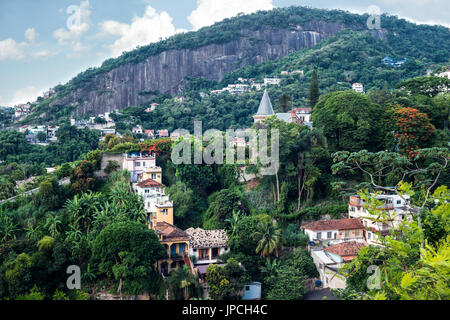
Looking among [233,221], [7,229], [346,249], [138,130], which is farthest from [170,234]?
[138,130]

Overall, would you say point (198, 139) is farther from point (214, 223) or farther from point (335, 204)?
point (335, 204)

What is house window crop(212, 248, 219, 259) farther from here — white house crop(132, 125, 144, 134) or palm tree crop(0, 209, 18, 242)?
white house crop(132, 125, 144, 134)

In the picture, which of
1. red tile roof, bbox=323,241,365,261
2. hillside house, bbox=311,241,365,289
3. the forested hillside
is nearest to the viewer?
hillside house, bbox=311,241,365,289

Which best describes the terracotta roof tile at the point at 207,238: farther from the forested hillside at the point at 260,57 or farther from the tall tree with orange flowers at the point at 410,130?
the forested hillside at the point at 260,57

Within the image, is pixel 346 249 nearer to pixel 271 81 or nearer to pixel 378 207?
pixel 378 207

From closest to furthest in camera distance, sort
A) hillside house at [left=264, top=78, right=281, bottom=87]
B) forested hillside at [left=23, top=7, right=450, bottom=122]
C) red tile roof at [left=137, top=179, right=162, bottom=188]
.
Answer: red tile roof at [left=137, top=179, right=162, bottom=188], forested hillside at [left=23, top=7, right=450, bottom=122], hillside house at [left=264, top=78, right=281, bottom=87]

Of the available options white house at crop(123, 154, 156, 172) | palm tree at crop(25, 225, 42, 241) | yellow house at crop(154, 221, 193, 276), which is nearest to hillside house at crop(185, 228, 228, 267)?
yellow house at crop(154, 221, 193, 276)

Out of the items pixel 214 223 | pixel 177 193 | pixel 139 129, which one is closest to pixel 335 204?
pixel 214 223
